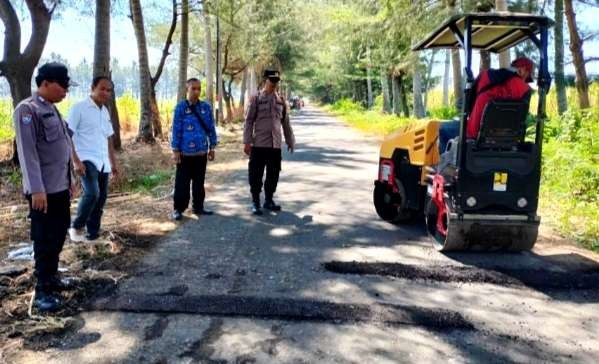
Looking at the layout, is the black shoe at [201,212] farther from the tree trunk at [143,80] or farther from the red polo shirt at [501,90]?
the tree trunk at [143,80]

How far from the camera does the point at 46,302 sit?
399 cm

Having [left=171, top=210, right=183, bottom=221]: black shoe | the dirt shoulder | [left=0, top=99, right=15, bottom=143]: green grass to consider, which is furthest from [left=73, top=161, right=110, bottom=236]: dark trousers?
[left=0, top=99, right=15, bottom=143]: green grass

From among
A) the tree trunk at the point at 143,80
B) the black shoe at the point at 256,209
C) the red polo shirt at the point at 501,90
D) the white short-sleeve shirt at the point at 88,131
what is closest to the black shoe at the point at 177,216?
the black shoe at the point at 256,209

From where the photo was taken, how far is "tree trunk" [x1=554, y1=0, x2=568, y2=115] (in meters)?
15.0

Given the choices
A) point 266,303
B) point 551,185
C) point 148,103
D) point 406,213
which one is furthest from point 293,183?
point 148,103

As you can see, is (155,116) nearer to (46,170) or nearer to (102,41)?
(102,41)

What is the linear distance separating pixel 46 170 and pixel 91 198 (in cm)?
143

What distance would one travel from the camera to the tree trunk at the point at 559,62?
14977 mm

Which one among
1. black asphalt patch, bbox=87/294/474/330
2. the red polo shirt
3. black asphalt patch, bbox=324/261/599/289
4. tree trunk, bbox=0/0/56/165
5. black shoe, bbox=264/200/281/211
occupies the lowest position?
black asphalt patch, bbox=324/261/599/289

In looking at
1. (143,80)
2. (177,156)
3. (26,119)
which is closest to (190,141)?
(177,156)

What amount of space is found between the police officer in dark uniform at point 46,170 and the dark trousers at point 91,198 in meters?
1.17

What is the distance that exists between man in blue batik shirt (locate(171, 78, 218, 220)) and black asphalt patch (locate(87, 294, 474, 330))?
116 inches

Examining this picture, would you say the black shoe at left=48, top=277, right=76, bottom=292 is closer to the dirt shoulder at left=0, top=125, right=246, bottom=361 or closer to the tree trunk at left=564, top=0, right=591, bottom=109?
the dirt shoulder at left=0, top=125, right=246, bottom=361

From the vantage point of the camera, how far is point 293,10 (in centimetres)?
3164
